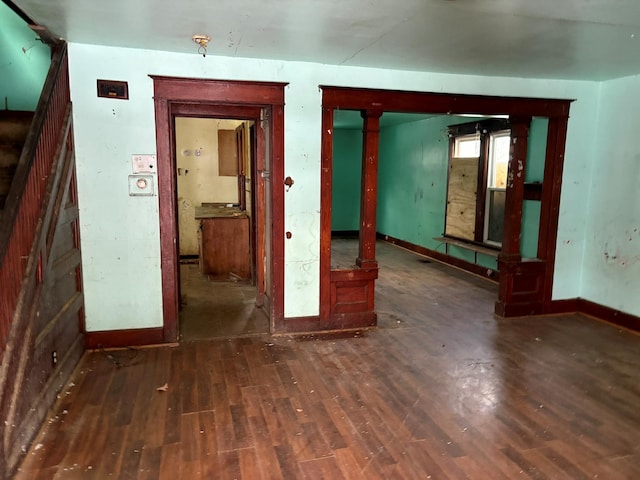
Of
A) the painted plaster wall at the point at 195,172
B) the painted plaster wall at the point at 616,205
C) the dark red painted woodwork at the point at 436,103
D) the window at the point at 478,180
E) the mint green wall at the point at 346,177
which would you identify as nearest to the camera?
the dark red painted woodwork at the point at 436,103

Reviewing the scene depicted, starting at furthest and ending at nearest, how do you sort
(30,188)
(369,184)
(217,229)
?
(217,229) → (369,184) → (30,188)

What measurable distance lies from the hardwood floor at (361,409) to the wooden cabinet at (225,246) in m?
2.32

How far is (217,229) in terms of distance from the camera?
19.9 feet

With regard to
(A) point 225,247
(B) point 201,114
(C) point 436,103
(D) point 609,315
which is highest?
(C) point 436,103

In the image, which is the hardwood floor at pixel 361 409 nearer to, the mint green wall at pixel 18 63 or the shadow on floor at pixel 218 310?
the shadow on floor at pixel 218 310

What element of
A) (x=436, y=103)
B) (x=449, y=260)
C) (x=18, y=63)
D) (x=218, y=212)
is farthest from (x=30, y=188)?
(x=449, y=260)

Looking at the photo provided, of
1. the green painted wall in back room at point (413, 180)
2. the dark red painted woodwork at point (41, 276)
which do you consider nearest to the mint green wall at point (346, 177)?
the green painted wall in back room at point (413, 180)

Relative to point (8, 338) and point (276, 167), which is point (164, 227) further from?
point (8, 338)

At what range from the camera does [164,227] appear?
3.77 metres

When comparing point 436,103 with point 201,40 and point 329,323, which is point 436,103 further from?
point 329,323

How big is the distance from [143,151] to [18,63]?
4.92ft

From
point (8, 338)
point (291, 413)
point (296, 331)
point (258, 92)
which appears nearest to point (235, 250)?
point (296, 331)

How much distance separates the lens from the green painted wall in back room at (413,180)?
571cm

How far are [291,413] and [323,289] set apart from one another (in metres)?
1.55
